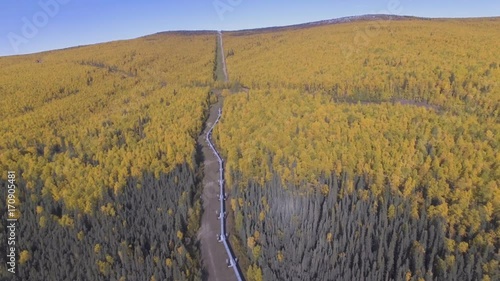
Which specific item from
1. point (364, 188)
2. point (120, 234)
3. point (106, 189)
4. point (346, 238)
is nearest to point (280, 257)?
point (346, 238)

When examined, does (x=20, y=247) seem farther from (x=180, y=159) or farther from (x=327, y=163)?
(x=327, y=163)

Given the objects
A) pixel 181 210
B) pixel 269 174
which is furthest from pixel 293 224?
pixel 181 210

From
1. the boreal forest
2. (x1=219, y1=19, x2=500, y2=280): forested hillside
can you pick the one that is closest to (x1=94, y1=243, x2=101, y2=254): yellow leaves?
the boreal forest

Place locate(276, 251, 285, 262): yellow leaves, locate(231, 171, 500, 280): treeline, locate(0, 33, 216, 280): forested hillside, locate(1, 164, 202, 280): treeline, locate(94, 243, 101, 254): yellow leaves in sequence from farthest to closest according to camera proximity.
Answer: locate(94, 243, 101, 254): yellow leaves → locate(0, 33, 216, 280): forested hillside → locate(1, 164, 202, 280): treeline → locate(276, 251, 285, 262): yellow leaves → locate(231, 171, 500, 280): treeline

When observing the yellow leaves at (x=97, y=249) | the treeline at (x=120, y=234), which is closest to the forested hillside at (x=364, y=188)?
the treeline at (x=120, y=234)

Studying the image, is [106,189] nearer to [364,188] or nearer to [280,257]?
[280,257]

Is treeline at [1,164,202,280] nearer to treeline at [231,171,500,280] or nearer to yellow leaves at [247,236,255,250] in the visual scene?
yellow leaves at [247,236,255,250]

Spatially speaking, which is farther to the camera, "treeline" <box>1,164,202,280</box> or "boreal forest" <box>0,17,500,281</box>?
"boreal forest" <box>0,17,500,281</box>
